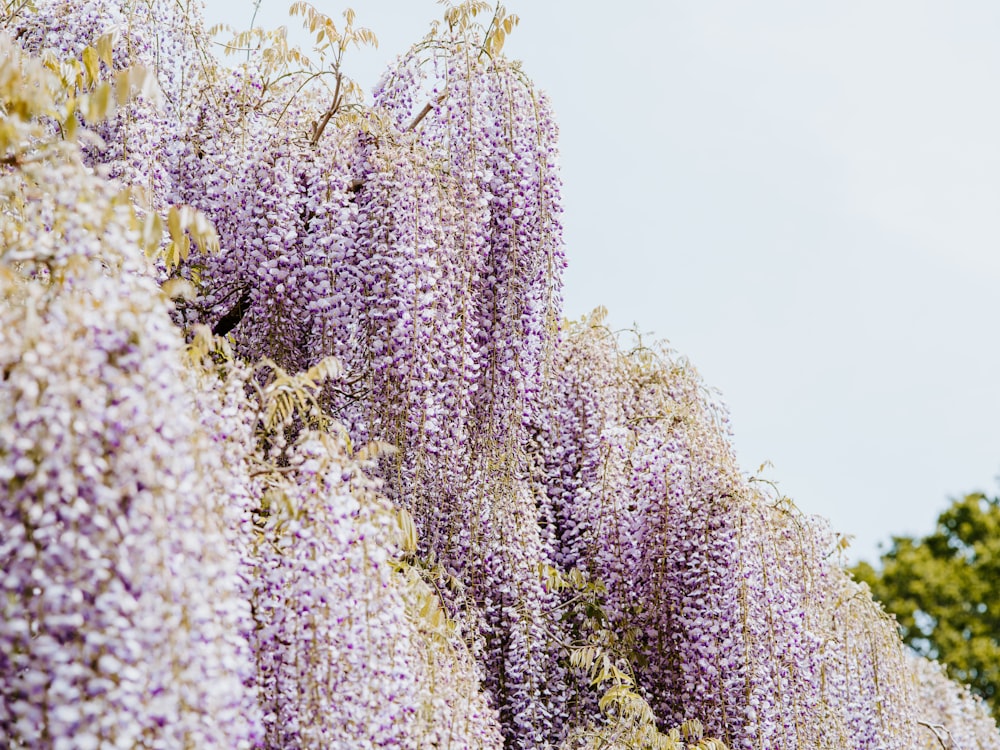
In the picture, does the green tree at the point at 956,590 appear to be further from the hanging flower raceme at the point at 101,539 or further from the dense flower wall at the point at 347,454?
the hanging flower raceme at the point at 101,539

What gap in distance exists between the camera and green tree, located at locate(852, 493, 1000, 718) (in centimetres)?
2158

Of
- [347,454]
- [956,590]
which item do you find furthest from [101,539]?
[956,590]

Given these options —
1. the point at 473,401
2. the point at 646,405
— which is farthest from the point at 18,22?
the point at 646,405

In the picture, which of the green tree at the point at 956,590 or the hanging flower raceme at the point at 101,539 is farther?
the green tree at the point at 956,590

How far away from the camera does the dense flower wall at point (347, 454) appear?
330 cm

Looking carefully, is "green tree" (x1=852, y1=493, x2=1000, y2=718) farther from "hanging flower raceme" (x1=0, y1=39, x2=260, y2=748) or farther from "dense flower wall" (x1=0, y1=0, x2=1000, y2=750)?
"hanging flower raceme" (x1=0, y1=39, x2=260, y2=748)

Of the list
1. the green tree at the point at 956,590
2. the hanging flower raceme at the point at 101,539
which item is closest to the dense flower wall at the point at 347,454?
the hanging flower raceme at the point at 101,539

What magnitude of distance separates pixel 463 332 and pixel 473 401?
0.52 meters

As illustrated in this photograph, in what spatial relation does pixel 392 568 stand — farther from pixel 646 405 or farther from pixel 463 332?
pixel 646 405

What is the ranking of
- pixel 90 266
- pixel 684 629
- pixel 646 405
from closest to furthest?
pixel 90 266, pixel 684 629, pixel 646 405

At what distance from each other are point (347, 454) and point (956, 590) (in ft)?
64.5

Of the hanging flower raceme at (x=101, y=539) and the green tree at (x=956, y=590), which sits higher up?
the green tree at (x=956, y=590)

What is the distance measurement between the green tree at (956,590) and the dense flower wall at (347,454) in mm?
13575

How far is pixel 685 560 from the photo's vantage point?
23.6ft
